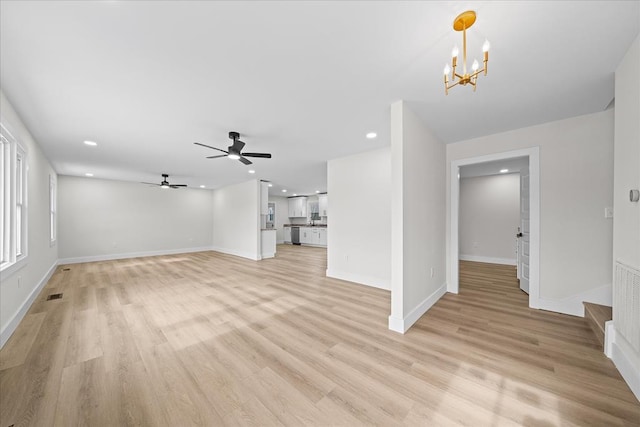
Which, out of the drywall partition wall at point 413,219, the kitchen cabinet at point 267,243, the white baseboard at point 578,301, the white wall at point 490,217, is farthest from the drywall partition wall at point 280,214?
the white baseboard at point 578,301

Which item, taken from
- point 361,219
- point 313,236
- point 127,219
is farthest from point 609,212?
point 127,219

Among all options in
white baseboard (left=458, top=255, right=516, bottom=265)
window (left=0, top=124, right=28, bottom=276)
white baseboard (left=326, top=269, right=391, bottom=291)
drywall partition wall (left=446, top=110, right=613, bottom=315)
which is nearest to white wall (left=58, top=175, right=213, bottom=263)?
window (left=0, top=124, right=28, bottom=276)

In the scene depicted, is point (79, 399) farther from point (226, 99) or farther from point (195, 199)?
point (195, 199)

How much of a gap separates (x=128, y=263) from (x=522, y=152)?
9.25 metres

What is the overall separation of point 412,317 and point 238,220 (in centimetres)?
656

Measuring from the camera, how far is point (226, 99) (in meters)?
2.45

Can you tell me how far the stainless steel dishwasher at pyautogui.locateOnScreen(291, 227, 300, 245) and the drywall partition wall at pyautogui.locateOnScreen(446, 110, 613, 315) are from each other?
8886 mm

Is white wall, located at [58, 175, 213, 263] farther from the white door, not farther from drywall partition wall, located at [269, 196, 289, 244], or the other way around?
the white door

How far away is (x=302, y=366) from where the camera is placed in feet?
6.24

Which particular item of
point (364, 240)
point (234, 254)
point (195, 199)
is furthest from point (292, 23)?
point (195, 199)

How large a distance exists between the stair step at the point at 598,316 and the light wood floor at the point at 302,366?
0.09 m

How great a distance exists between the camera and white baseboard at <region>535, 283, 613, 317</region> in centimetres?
273

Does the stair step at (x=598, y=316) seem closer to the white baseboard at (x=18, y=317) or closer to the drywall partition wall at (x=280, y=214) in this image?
the white baseboard at (x=18, y=317)

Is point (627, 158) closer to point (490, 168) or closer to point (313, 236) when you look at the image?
point (490, 168)
